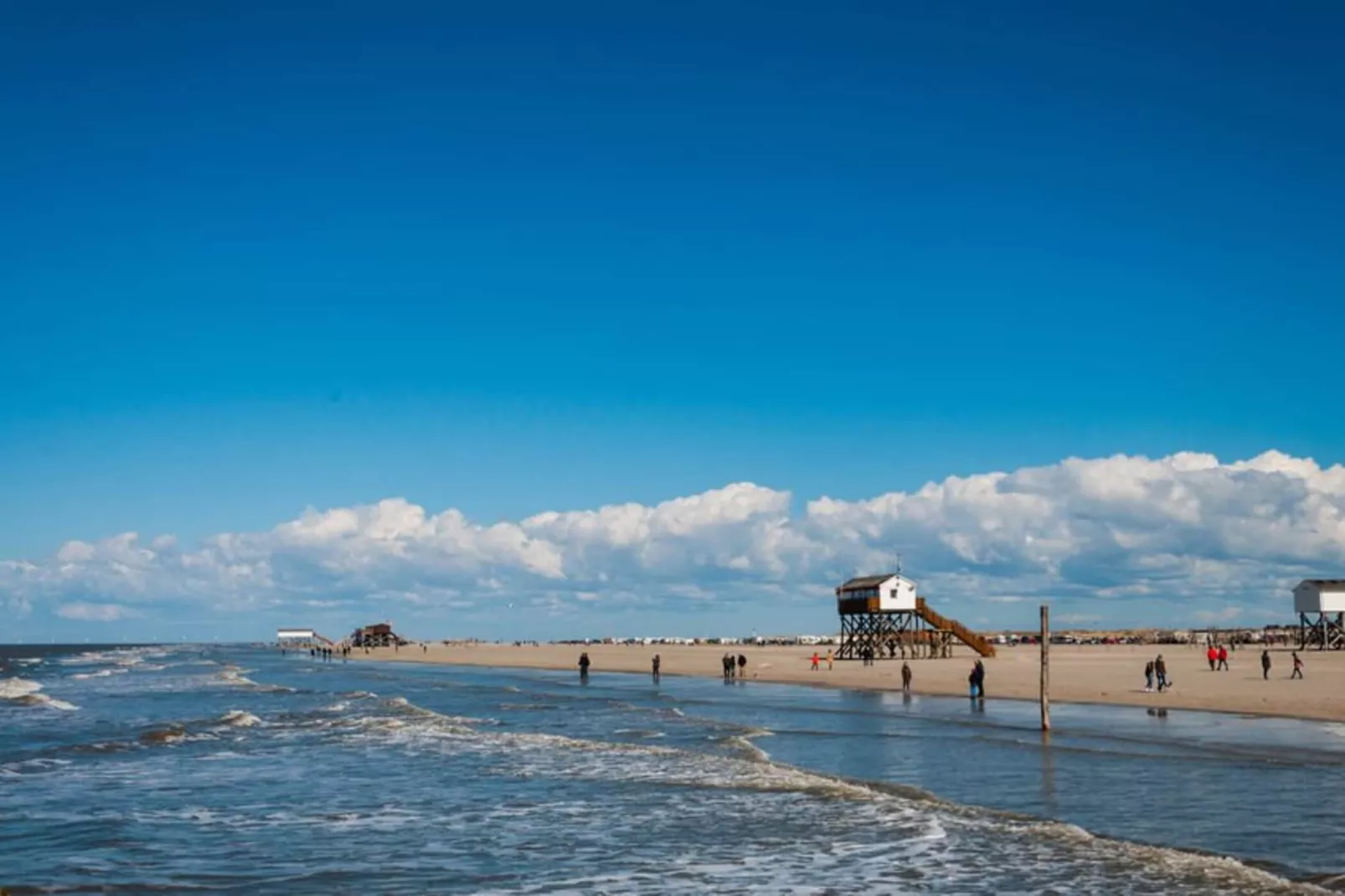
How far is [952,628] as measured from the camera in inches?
3469

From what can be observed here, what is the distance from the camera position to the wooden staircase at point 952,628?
85562 millimetres

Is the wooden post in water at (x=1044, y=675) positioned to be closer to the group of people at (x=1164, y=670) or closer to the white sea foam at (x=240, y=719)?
the group of people at (x=1164, y=670)

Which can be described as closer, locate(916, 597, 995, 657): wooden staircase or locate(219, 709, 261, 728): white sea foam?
locate(219, 709, 261, 728): white sea foam

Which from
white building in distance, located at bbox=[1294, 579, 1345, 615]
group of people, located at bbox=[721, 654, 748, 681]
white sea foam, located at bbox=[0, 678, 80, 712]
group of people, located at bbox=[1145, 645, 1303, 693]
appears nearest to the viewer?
group of people, located at bbox=[1145, 645, 1303, 693]

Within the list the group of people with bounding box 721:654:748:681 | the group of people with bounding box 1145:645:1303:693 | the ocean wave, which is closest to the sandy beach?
the group of people with bounding box 1145:645:1303:693

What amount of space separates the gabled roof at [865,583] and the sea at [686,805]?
1503 inches

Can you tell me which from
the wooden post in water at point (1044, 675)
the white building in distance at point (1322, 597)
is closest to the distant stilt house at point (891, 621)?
the white building in distance at point (1322, 597)

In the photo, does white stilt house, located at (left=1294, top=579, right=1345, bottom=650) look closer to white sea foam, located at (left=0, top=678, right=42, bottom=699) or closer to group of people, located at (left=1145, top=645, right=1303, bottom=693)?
group of people, located at (left=1145, top=645, right=1303, bottom=693)

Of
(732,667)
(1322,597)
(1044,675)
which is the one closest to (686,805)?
(1044,675)

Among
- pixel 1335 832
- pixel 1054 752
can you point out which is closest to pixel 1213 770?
pixel 1054 752

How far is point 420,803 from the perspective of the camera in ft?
84.0

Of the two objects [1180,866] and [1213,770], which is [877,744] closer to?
[1213,770]

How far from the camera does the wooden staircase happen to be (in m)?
85.6

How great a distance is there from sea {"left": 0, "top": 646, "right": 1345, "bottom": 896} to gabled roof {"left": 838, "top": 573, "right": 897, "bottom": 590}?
38.2m
